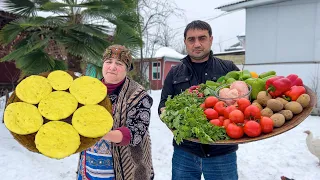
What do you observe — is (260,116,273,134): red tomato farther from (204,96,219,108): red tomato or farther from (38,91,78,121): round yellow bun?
(38,91,78,121): round yellow bun

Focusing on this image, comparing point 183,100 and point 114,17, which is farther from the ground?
point 114,17

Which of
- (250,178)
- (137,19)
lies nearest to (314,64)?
(250,178)

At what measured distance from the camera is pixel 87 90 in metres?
1.48

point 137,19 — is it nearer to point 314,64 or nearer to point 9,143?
point 9,143

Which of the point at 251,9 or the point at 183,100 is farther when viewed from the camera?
the point at 251,9


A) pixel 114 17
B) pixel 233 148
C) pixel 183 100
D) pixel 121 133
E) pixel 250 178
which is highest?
pixel 114 17

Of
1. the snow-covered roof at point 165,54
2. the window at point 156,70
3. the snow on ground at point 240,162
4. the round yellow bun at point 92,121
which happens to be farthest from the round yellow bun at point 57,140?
the window at point 156,70

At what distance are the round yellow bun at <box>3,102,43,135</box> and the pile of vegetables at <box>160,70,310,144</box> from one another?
0.77m

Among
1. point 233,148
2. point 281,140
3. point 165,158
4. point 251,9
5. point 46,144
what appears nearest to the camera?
point 46,144

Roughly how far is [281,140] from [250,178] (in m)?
2.07

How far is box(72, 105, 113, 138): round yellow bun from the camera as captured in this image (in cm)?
136

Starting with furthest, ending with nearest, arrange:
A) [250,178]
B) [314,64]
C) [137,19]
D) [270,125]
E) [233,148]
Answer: [314,64]
[137,19]
[250,178]
[233,148]
[270,125]

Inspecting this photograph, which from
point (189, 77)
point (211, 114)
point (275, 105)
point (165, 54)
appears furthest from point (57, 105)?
point (165, 54)

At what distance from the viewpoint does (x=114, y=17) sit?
165 inches
